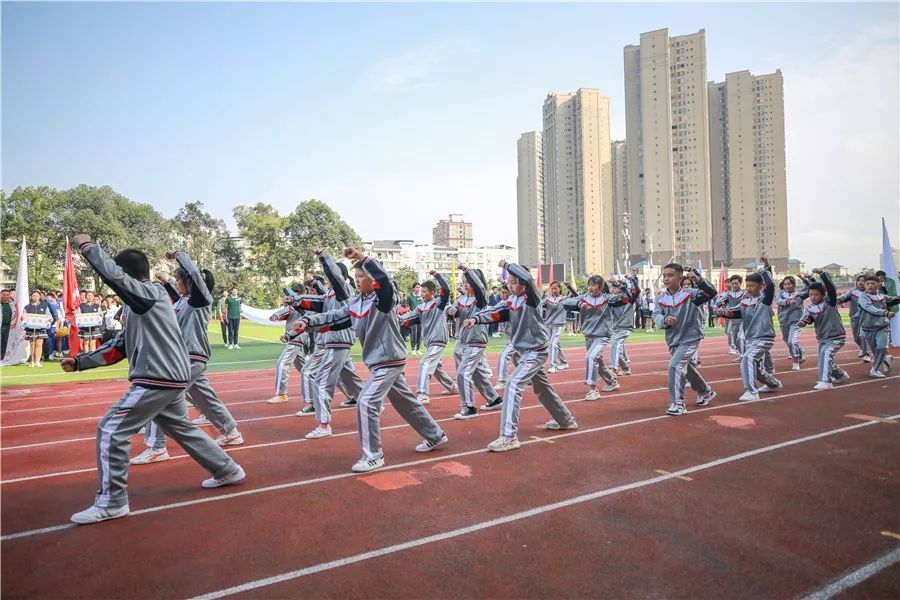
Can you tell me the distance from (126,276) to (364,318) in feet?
7.86

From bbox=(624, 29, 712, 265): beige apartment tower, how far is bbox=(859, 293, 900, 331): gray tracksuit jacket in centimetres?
7544

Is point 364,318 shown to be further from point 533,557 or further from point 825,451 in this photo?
point 825,451

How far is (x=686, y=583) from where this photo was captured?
3.63 m

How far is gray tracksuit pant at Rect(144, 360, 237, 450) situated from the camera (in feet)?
22.8

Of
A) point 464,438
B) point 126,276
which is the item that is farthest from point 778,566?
point 126,276

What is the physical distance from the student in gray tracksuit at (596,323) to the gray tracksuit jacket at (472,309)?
182cm

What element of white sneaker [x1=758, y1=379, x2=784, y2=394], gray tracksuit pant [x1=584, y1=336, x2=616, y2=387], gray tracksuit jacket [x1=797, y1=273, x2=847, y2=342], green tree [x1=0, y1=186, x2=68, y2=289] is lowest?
white sneaker [x1=758, y1=379, x2=784, y2=394]

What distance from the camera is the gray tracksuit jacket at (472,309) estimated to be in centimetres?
789

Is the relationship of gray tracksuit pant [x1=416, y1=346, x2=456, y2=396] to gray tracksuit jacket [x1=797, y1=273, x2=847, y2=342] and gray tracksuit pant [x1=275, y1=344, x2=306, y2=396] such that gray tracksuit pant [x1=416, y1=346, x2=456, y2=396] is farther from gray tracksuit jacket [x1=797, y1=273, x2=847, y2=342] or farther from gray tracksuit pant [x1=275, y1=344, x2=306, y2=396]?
gray tracksuit jacket [x1=797, y1=273, x2=847, y2=342]

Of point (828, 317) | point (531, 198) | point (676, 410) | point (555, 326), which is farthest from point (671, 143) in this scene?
point (676, 410)

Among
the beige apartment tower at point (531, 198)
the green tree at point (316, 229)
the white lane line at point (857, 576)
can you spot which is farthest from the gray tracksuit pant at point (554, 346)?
the beige apartment tower at point (531, 198)

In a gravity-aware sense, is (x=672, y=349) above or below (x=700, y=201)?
below

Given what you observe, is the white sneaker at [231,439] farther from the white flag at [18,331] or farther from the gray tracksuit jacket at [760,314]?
the white flag at [18,331]

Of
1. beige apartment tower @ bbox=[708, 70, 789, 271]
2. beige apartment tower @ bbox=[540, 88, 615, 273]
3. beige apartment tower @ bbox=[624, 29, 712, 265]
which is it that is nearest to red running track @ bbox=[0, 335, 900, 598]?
beige apartment tower @ bbox=[624, 29, 712, 265]
